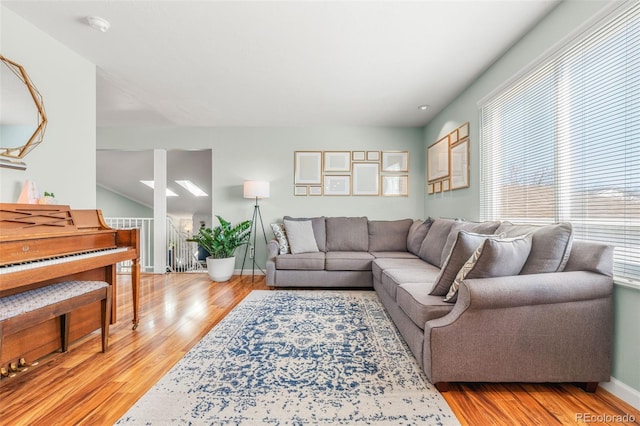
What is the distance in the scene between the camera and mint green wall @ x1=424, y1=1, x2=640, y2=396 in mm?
1546

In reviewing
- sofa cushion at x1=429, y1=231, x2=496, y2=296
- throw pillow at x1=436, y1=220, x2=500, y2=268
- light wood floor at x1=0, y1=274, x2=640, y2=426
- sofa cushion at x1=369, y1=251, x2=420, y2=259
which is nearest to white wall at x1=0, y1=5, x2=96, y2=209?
light wood floor at x1=0, y1=274, x2=640, y2=426

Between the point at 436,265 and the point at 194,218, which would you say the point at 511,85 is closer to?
the point at 436,265

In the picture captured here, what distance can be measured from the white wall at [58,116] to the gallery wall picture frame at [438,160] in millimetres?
3945

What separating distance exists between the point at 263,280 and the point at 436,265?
249 centimetres

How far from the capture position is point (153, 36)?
240cm

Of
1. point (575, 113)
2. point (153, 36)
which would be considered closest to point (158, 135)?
point (153, 36)

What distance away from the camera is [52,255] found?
74.4 inches

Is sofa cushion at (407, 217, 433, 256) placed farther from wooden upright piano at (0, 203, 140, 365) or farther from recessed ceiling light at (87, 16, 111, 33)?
recessed ceiling light at (87, 16, 111, 33)

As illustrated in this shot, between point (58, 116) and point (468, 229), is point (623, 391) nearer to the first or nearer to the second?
point (468, 229)

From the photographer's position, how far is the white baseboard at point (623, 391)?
4.92 feet

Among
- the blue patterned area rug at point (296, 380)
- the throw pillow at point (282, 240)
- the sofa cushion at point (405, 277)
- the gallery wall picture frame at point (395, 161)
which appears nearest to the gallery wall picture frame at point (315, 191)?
the throw pillow at point (282, 240)

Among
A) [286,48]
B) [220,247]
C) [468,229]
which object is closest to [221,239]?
[220,247]

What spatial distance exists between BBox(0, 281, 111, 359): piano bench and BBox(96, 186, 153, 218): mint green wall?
628 centimetres

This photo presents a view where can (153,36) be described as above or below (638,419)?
above
